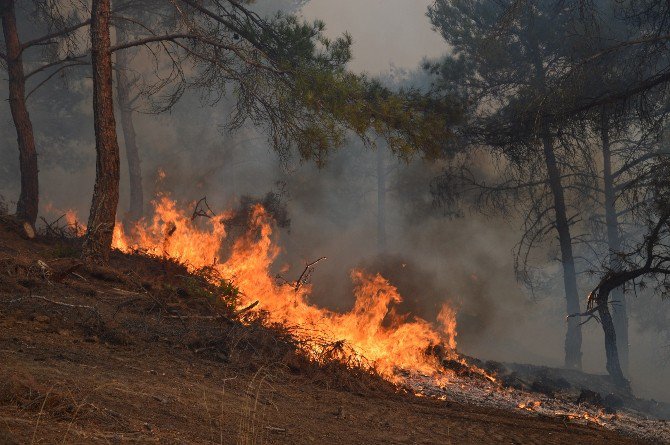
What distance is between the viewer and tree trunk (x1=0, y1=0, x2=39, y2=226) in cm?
1320

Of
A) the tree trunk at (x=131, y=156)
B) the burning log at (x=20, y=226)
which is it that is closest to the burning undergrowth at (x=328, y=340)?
the burning log at (x=20, y=226)

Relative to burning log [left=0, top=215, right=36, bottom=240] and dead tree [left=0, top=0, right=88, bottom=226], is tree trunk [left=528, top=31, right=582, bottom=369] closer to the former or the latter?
burning log [left=0, top=215, right=36, bottom=240]

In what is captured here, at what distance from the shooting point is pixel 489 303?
2458 cm

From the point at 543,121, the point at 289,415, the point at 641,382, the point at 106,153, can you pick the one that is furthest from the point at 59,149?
the point at 641,382

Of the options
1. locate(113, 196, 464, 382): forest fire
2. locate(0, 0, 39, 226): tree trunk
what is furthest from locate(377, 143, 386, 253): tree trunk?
locate(0, 0, 39, 226): tree trunk

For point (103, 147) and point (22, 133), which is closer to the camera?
point (103, 147)

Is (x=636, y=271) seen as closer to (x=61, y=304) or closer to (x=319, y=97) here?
(x=319, y=97)

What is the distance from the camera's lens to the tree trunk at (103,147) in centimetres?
1036

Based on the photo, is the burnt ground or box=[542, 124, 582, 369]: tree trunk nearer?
the burnt ground

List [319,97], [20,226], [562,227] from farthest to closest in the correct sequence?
1. [562,227]
2. [20,226]
3. [319,97]

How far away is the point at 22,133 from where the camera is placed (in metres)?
13.4

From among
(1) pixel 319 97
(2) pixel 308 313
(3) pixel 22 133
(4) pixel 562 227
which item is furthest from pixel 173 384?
(4) pixel 562 227

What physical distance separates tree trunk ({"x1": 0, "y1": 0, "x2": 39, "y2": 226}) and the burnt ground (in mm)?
5081

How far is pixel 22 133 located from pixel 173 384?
10.0 metres
